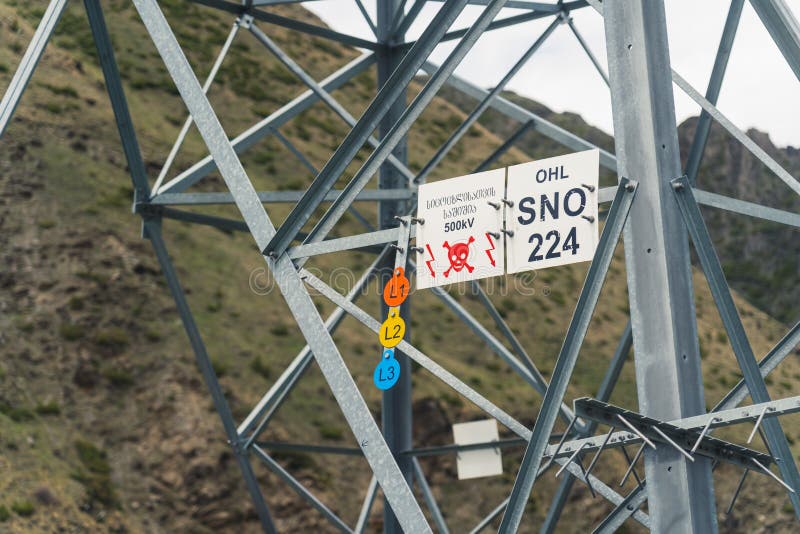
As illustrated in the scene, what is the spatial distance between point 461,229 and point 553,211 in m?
1.03

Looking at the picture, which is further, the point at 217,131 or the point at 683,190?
the point at 217,131

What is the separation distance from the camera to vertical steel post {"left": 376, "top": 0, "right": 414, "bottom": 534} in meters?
16.2

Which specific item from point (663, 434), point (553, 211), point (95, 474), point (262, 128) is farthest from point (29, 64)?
point (95, 474)

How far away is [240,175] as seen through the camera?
10.7 m

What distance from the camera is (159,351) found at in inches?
1411

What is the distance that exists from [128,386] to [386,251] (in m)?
20.6

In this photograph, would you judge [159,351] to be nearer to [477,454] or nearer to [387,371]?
[477,454]

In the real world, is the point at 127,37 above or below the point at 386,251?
above

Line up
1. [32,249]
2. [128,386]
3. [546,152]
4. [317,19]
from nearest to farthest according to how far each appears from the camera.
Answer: [128,386] < [32,249] < [317,19] < [546,152]

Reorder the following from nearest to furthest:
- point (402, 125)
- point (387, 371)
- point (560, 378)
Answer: point (560, 378) < point (402, 125) < point (387, 371)

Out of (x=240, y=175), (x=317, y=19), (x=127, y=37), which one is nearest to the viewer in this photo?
(x=240, y=175)

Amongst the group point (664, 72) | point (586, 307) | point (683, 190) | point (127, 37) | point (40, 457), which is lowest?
point (40, 457)

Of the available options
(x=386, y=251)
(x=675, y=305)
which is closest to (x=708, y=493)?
(x=675, y=305)

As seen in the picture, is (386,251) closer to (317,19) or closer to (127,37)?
(127,37)
